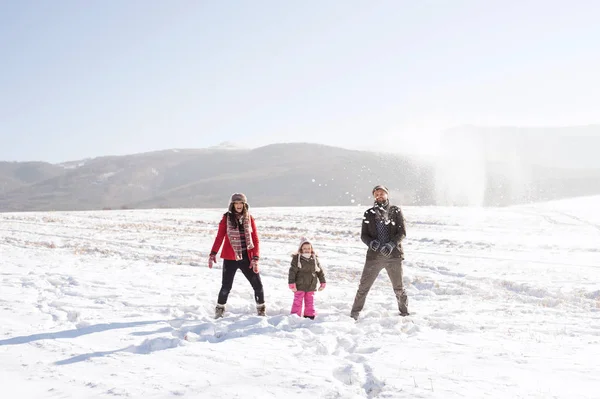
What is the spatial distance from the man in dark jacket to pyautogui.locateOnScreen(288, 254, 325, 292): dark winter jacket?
0.85 m

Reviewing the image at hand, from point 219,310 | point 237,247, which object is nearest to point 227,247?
point 237,247

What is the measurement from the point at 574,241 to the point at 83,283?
21795mm

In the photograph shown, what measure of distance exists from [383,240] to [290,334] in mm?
2331

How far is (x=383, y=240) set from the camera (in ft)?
24.7

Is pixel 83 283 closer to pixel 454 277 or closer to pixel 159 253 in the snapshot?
pixel 159 253

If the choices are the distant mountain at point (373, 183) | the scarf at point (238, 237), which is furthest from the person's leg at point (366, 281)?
the distant mountain at point (373, 183)

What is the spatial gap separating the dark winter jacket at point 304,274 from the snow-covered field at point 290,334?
57 centimetres

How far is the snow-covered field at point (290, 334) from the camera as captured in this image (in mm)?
4473

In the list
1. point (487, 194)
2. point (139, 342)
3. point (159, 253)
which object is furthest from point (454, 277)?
point (487, 194)

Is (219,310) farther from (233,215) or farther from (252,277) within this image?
(233,215)

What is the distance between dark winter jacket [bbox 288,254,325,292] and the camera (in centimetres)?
764

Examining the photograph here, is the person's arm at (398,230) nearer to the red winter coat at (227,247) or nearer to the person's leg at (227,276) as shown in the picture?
the red winter coat at (227,247)

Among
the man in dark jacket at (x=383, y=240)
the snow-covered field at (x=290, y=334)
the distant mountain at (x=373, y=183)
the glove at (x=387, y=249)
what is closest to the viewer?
the snow-covered field at (x=290, y=334)

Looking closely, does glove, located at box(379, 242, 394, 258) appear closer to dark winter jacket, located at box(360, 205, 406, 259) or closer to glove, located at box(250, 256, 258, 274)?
dark winter jacket, located at box(360, 205, 406, 259)
